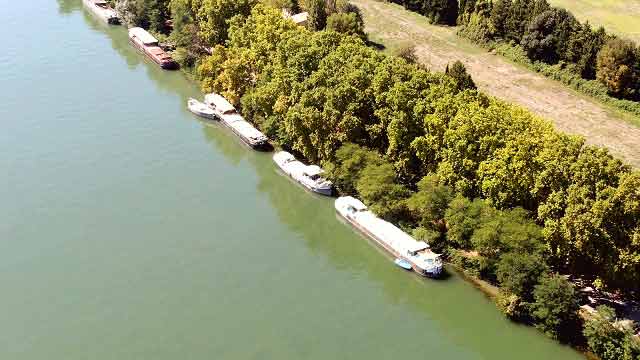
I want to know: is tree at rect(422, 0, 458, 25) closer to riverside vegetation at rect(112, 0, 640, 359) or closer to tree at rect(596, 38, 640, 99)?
tree at rect(596, 38, 640, 99)

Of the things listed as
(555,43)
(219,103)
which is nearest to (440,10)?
(555,43)

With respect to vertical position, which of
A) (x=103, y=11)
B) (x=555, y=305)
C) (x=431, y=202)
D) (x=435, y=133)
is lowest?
(x=103, y=11)

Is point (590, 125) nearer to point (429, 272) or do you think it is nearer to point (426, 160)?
point (426, 160)

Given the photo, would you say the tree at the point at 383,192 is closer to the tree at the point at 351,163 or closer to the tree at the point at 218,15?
the tree at the point at 351,163

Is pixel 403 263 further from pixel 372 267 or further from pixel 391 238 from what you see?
pixel 372 267

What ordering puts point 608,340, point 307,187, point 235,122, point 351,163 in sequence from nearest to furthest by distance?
point 608,340 → point 351,163 → point 307,187 → point 235,122

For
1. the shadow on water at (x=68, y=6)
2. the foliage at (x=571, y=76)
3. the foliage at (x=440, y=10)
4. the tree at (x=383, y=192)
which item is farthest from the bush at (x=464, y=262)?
the shadow on water at (x=68, y=6)
